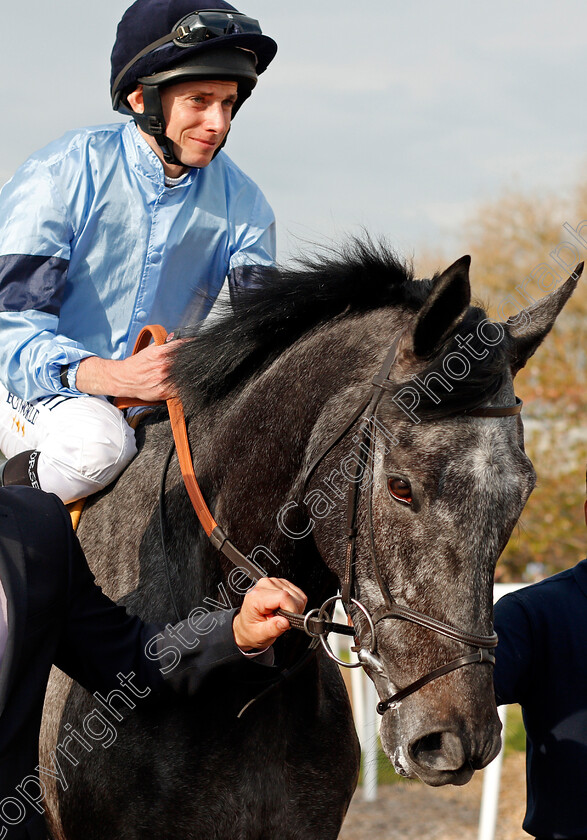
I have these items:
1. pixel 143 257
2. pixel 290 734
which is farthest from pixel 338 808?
pixel 143 257

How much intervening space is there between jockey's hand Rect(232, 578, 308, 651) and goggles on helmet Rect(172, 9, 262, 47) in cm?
175

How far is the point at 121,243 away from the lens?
122 inches

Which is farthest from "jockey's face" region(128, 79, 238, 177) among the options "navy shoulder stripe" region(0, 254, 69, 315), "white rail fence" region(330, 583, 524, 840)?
"white rail fence" region(330, 583, 524, 840)

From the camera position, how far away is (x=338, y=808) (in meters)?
2.57

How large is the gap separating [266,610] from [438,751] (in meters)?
0.47

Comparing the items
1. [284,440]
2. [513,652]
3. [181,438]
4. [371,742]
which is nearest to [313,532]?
[284,440]

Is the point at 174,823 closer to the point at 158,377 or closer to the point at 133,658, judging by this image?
the point at 133,658

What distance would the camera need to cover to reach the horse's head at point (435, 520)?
76.6 inches

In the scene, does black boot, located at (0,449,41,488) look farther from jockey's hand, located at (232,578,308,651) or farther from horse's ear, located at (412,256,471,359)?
horse's ear, located at (412,256,471,359)

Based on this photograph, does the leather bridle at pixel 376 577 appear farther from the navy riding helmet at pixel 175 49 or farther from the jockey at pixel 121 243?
the navy riding helmet at pixel 175 49

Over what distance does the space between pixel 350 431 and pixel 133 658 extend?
73 centimetres

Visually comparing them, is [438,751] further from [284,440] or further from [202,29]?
[202,29]

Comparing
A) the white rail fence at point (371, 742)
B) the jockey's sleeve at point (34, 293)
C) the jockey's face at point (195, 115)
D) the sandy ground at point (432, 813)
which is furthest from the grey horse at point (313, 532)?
the sandy ground at point (432, 813)


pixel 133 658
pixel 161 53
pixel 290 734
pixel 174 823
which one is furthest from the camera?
pixel 161 53
